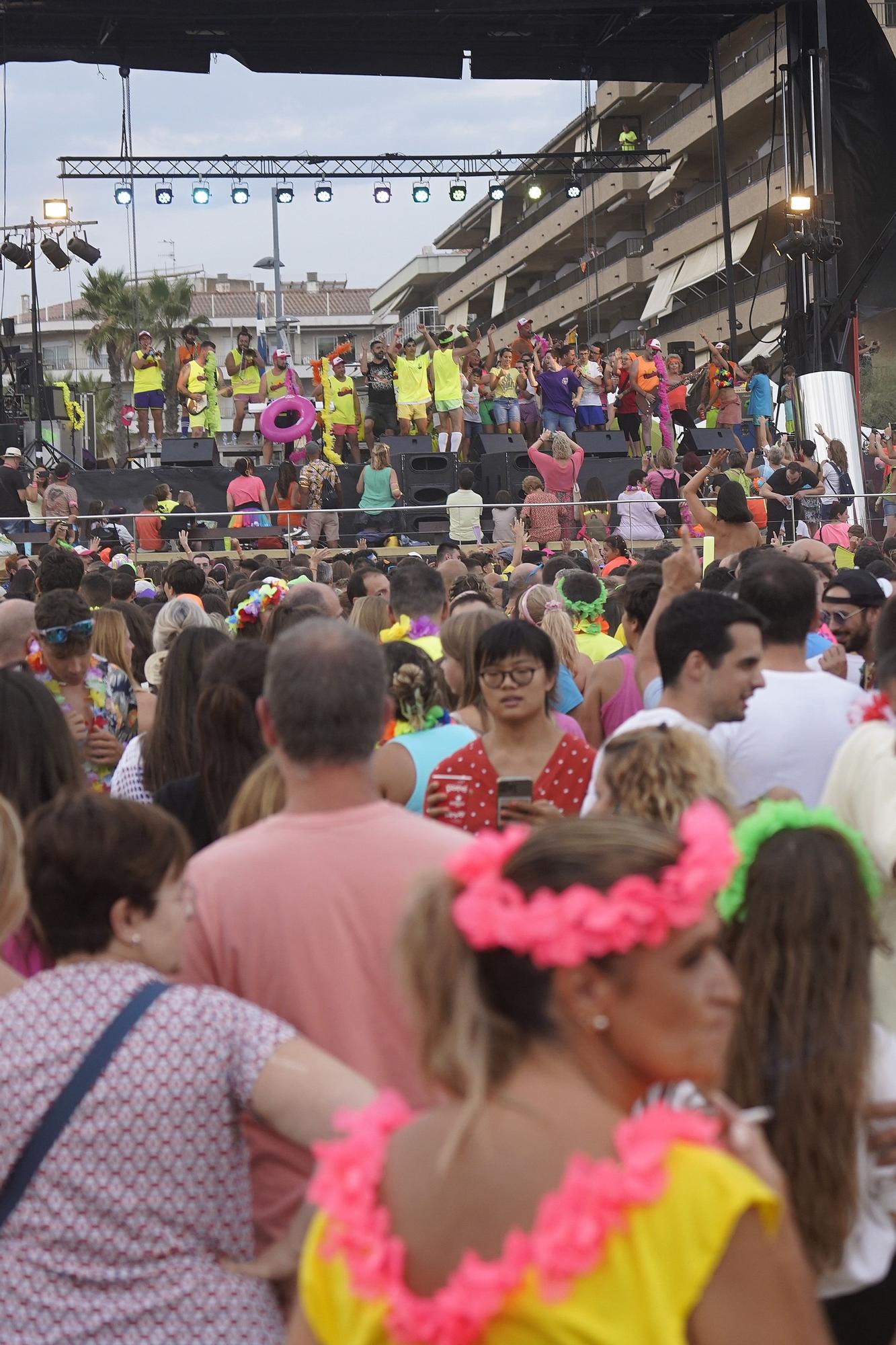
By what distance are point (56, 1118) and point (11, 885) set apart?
52cm

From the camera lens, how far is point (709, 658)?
418 centimetres

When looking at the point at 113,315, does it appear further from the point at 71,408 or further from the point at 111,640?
the point at 111,640

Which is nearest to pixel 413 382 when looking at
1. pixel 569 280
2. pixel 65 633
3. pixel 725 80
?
pixel 65 633

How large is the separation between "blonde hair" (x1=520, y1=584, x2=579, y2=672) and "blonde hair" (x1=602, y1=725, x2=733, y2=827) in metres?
2.78

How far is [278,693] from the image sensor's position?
2.87m

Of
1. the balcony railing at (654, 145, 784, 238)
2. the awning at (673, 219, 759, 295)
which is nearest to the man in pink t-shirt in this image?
the balcony railing at (654, 145, 784, 238)

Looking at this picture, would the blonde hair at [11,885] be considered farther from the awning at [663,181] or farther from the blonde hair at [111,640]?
the awning at [663,181]

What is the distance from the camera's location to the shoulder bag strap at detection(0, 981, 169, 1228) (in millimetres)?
2254

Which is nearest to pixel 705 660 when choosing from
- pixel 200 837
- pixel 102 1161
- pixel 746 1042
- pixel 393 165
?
pixel 200 837

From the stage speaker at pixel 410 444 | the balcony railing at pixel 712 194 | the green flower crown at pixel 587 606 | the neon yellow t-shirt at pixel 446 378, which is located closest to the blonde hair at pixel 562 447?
the stage speaker at pixel 410 444

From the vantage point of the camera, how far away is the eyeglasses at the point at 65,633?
5324 millimetres

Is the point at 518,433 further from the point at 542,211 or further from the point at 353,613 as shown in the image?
the point at 542,211

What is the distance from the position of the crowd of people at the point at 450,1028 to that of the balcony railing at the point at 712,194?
119ft

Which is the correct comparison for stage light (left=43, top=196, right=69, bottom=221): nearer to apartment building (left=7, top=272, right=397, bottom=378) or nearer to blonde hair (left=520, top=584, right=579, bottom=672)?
blonde hair (left=520, top=584, right=579, bottom=672)
